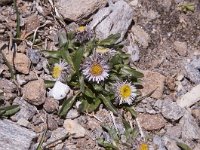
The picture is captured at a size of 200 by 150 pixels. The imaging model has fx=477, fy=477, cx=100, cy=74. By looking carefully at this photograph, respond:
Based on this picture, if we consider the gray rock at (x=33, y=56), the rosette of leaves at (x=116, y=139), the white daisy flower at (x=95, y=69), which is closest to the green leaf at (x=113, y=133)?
the rosette of leaves at (x=116, y=139)

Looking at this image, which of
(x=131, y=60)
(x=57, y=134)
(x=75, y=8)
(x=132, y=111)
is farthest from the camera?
(x=131, y=60)

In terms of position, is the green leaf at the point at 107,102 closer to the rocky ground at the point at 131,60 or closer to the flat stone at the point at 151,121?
the rocky ground at the point at 131,60

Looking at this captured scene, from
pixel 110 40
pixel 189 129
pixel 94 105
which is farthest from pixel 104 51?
pixel 189 129

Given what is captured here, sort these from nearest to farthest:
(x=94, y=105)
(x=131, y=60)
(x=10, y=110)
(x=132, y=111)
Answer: (x=10, y=110)
(x=94, y=105)
(x=132, y=111)
(x=131, y=60)

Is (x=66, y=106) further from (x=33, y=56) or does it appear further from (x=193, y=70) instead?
(x=193, y=70)

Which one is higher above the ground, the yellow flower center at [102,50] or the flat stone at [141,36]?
the yellow flower center at [102,50]

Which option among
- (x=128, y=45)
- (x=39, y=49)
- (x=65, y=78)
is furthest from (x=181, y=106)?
(x=39, y=49)

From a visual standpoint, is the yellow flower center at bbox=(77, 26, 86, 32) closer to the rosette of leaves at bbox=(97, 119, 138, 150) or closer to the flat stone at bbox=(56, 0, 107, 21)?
the flat stone at bbox=(56, 0, 107, 21)

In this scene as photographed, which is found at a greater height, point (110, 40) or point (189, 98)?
point (110, 40)
